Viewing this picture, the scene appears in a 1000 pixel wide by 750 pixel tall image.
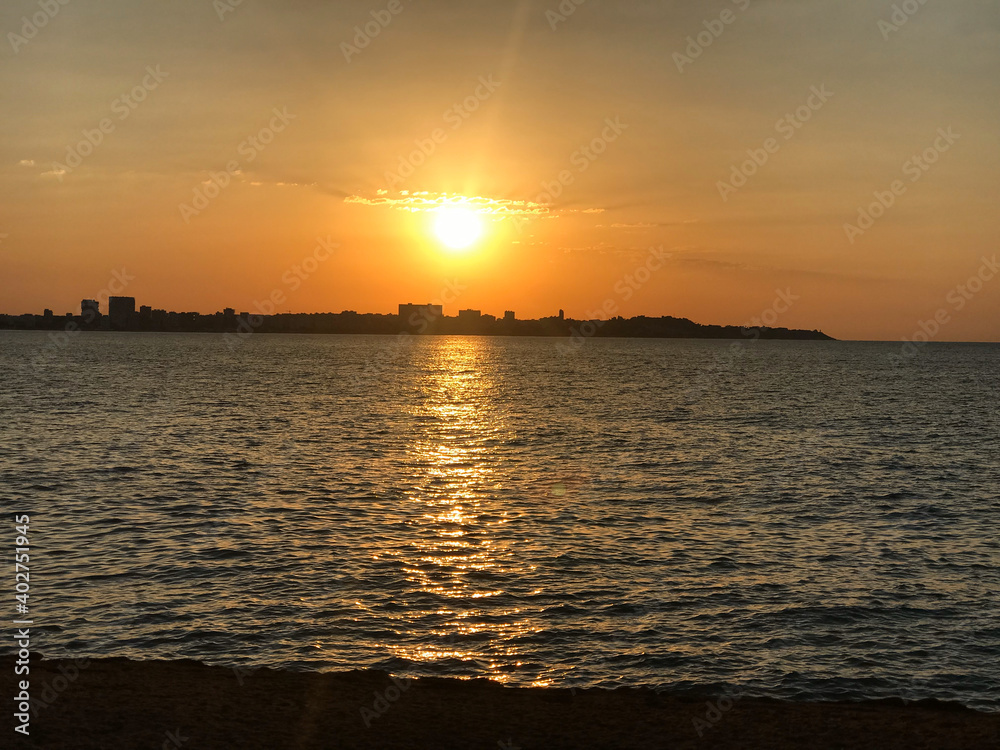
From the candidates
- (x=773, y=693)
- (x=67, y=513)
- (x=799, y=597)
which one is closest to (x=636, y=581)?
(x=799, y=597)

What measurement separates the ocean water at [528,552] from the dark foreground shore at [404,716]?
2.00 meters

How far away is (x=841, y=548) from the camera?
2641 cm

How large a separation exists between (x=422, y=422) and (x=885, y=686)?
5231 cm

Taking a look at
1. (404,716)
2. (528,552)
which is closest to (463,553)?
(528,552)

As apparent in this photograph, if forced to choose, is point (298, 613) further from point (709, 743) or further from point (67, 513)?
point (67, 513)

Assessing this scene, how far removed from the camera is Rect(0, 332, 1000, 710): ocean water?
17.0 m

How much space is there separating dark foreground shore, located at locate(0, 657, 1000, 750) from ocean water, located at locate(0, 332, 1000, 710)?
78.7 inches

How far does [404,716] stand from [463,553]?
39.2 feet

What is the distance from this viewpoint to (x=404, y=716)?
12938 mm
